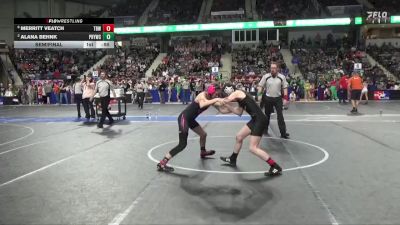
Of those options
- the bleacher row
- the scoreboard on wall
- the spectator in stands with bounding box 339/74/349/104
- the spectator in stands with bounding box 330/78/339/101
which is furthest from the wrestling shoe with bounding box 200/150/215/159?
the bleacher row

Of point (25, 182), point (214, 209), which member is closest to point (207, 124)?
point (25, 182)

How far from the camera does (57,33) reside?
68.0ft

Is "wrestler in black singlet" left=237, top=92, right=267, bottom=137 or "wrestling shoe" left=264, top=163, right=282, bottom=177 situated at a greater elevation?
"wrestler in black singlet" left=237, top=92, right=267, bottom=137

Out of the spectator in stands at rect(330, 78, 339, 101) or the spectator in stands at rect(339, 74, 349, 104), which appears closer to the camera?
the spectator in stands at rect(339, 74, 349, 104)

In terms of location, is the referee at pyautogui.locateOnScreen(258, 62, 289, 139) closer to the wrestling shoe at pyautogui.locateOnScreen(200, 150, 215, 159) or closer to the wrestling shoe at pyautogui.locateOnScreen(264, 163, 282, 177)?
the wrestling shoe at pyautogui.locateOnScreen(200, 150, 215, 159)

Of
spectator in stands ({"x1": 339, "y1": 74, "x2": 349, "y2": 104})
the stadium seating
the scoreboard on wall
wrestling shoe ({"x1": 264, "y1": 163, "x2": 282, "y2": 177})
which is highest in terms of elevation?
the stadium seating

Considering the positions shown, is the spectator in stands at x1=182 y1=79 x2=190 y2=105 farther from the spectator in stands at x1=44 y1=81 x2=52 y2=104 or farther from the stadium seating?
the stadium seating

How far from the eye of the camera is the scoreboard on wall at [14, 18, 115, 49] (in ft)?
67.7

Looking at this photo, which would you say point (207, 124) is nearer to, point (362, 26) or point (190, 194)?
point (190, 194)

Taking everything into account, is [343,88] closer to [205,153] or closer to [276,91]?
[276,91]

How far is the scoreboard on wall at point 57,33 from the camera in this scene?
2064cm

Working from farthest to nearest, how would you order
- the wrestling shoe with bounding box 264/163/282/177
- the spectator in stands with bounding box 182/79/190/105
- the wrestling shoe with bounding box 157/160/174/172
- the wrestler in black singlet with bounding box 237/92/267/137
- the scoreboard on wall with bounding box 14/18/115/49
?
the spectator in stands with bounding box 182/79/190/105 < the scoreboard on wall with bounding box 14/18/115/49 < the wrestling shoe with bounding box 157/160/174/172 < the wrestler in black singlet with bounding box 237/92/267/137 < the wrestling shoe with bounding box 264/163/282/177

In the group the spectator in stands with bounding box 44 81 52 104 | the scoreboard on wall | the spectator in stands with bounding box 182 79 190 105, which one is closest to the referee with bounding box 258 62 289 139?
the scoreboard on wall

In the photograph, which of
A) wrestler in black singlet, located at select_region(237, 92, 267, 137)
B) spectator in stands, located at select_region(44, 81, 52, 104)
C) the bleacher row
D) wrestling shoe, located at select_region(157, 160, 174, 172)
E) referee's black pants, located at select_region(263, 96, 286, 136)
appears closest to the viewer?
wrestler in black singlet, located at select_region(237, 92, 267, 137)
